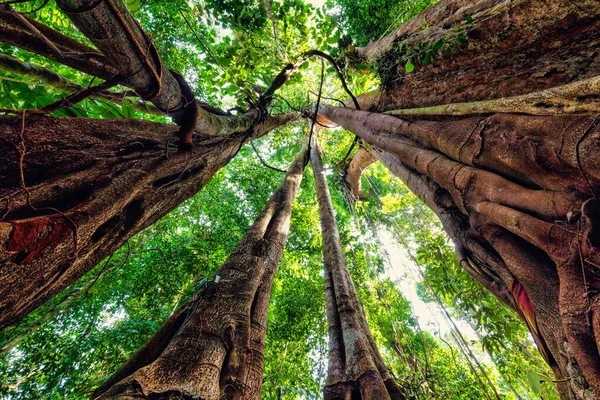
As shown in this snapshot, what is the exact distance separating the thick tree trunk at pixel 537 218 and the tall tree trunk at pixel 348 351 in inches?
30.7

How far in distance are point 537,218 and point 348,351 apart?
1305 mm

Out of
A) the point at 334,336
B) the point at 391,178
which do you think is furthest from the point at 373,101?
the point at 391,178

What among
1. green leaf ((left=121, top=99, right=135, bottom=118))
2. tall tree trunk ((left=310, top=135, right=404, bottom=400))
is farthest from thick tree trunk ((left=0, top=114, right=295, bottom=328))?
tall tree trunk ((left=310, top=135, right=404, bottom=400))

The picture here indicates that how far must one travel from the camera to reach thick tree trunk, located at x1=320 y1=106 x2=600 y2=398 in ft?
3.28

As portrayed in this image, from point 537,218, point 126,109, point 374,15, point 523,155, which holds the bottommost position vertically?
point 537,218

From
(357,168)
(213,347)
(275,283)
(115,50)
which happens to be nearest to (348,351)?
(213,347)

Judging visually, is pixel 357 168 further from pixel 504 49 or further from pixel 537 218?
pixel 537 218

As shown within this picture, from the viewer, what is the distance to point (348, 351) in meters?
1.67

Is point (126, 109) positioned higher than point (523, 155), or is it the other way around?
point (126, 109)

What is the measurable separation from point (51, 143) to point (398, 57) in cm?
361

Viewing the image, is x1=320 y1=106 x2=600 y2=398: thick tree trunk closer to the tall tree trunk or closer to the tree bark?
the tall tree trunk

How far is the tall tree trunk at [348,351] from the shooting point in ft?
4.61

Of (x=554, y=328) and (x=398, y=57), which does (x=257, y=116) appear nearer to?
(x=398, y=57)

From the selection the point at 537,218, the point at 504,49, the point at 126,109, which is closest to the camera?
the point at 537,218
